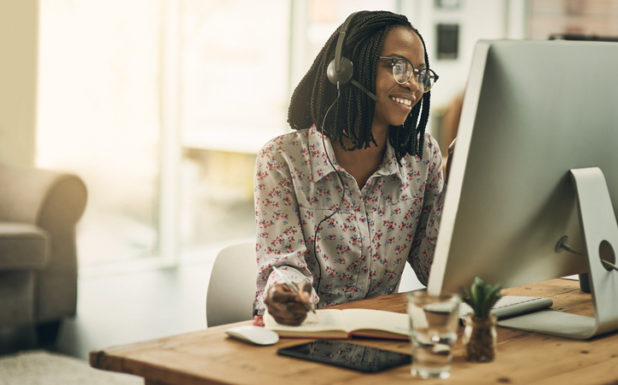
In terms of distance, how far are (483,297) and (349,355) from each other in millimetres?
198

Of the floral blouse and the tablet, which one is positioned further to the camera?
the floral blouse

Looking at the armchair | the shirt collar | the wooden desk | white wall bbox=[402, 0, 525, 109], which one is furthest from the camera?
white wall bbox=[402, 0, 525, 109]

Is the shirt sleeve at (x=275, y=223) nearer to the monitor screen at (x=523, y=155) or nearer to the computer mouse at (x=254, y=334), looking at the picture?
the computer mouse at (x=254, y=334)

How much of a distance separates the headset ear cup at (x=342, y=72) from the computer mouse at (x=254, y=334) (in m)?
0.59

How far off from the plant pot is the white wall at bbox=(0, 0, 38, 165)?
139 inches

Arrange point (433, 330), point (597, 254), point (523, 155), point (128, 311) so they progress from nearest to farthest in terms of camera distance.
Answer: point (433, 330) → point (523, 155) → point (597, 254) → point (128, 311)

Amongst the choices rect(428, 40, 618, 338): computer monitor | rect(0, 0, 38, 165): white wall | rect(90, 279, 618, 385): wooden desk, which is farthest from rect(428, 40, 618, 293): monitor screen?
rect(0, 0, 38, 165): white wall

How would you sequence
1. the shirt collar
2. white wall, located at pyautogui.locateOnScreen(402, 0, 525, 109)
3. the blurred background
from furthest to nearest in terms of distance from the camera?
white wall, located at pyautogui.locateOnScreen(402, 0, 525, 109), the blurred background, the shirt collar

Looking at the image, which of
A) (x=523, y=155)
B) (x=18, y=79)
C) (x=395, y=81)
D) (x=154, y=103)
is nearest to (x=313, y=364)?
Result: (x=523, y=155)

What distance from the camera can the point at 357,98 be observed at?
1653 millimetres

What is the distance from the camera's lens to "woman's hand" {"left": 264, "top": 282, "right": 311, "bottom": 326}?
120 centimetres

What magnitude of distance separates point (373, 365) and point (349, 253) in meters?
0.60

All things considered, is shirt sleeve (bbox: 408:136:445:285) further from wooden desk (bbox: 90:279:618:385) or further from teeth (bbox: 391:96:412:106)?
wooden desk (bbox: 90:279:618:385)

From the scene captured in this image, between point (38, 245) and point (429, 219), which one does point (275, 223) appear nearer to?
point (429, 219)
